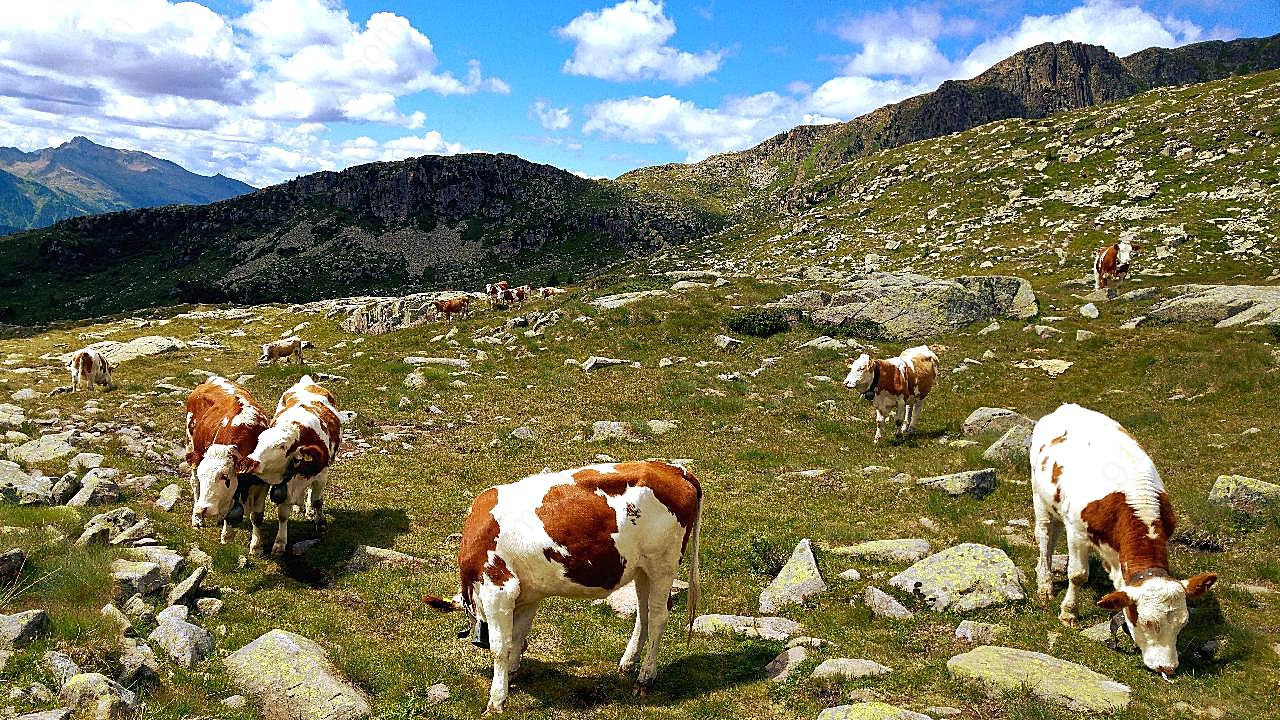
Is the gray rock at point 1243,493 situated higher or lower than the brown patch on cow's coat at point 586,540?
lower

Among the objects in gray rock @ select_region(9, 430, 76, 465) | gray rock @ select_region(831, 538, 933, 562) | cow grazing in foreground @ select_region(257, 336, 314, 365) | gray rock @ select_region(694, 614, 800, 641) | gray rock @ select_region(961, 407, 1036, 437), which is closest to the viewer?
gray rock @ select_region(694, 614, 800, 641)

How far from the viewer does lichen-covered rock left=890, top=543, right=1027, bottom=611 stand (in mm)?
10164


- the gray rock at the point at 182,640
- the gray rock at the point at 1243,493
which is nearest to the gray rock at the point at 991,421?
the gray rock at the point at 1243,493

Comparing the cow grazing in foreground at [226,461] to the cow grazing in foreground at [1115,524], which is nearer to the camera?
the cow grazing in foreground at [1115,524]

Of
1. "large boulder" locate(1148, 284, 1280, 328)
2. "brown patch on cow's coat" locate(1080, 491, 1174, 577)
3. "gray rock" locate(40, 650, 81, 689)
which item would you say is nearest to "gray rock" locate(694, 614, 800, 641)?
"brown patch on cow's coat" locate(1080, 491, 1174, 577)

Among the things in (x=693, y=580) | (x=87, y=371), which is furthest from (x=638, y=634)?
(x=87, y=371)

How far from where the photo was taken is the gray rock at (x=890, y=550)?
1216cm

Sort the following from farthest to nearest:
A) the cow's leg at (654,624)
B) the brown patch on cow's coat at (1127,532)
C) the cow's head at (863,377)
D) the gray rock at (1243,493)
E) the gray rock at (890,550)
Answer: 1. the cow's head at (863,377)
2. the gray rock at (890,550)
3. the gray rock at (1243,493)
4. the brown patch on cow's coat at (1127,532)
5. the cow's leg at (654,624)

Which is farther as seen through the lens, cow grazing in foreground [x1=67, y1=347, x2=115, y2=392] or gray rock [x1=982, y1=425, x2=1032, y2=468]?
cow grazing in foreground [x1=67, y1=347, x2=115, y2=392]

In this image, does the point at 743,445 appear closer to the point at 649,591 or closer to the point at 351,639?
the point at 649,591

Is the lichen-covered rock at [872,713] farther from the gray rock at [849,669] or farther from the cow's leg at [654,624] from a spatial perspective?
the cow's leg at [654,624]

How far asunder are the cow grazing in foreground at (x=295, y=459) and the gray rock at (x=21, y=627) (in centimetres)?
411

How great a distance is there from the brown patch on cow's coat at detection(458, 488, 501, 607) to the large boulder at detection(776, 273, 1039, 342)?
93.9ft

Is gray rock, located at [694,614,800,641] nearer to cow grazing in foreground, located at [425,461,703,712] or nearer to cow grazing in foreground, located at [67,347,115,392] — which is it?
cow grazing in foreground, located at [425,461,703,712]
